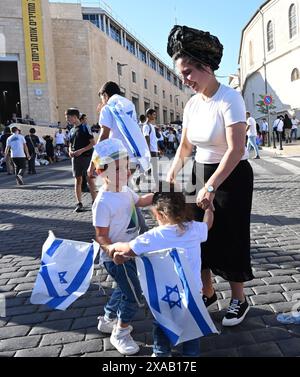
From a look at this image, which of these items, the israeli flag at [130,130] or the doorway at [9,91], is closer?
the israeli flag at [130,130]

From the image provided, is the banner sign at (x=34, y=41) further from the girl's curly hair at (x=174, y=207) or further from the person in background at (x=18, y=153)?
the girl's curly hair at (x=174, y=207)

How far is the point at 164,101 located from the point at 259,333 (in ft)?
243

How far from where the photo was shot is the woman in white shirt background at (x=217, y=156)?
2.53 meters

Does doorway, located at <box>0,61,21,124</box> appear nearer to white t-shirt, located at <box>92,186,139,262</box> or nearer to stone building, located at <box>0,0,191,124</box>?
stone building, located at <box>0,0,191,124</box>

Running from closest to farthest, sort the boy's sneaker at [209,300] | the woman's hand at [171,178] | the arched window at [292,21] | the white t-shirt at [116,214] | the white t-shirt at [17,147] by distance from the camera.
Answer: the white t-shirt at [116,214], the woman's hand at [171,178], the boy's sneaker at [209,300], the white t-shirt at [17,147], the arched window at [292,21]

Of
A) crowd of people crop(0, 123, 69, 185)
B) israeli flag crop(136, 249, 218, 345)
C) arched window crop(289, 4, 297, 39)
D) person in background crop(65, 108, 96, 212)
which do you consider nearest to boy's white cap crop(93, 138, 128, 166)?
israeli flag crop(136, 249, 218, 345)

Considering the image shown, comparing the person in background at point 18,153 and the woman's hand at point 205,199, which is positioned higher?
the person in background at point 18,153

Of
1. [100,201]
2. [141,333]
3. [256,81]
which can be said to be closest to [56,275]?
[100,201]

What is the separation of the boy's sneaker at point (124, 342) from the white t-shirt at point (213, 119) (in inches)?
50.4

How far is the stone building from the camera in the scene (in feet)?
108

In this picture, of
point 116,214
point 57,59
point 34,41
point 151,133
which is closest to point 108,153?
point 116,214

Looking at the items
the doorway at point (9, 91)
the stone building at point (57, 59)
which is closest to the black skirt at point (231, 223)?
the stone building at point (57, 59)

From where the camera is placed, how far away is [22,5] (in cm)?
3281
